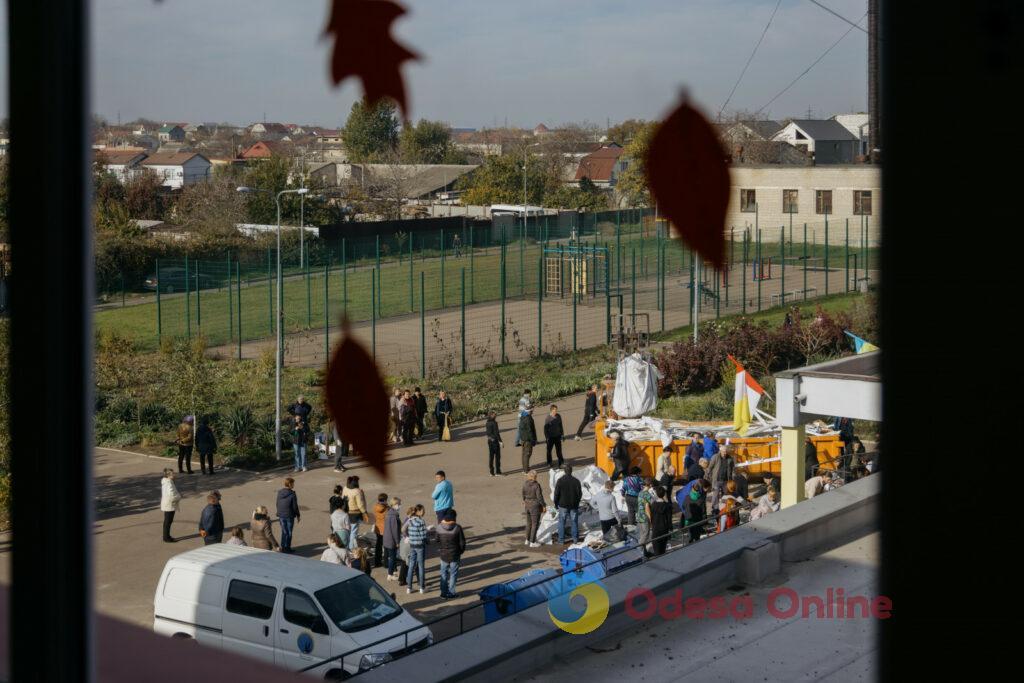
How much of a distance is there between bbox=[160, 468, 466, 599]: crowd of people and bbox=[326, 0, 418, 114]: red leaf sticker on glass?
652 centimetres

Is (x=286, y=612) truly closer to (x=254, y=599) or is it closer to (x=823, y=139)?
(x=254, y=599)

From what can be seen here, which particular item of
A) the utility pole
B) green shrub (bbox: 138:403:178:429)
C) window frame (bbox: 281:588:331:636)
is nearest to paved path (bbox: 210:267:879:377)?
green shrub (bbox: 138:403:178:429)

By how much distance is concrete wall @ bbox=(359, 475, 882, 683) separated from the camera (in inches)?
205

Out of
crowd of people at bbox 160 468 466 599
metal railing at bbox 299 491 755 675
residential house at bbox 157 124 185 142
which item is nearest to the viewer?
residential house at bbox 157 124 185 142

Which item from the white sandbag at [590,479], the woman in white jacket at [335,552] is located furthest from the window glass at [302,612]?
the white sandbag at [590,479]

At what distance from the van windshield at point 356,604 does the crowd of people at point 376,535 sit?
117cm

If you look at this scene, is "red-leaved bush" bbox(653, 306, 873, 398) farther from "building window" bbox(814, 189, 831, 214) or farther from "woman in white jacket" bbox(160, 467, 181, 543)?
"building window" bbox(814, 189, 831, 214)

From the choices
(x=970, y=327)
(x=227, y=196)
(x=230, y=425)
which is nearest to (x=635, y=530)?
(x=227, y=196)

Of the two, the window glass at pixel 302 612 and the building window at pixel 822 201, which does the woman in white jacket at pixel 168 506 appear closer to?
the window glass at pixel 302 612

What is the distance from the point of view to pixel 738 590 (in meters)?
6.41

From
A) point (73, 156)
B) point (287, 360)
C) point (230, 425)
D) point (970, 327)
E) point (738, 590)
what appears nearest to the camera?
point (970, 327)

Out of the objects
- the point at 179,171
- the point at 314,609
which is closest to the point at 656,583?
the point at 314,609

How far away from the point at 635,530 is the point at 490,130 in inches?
303

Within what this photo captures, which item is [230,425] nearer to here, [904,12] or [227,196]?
[227,196]
